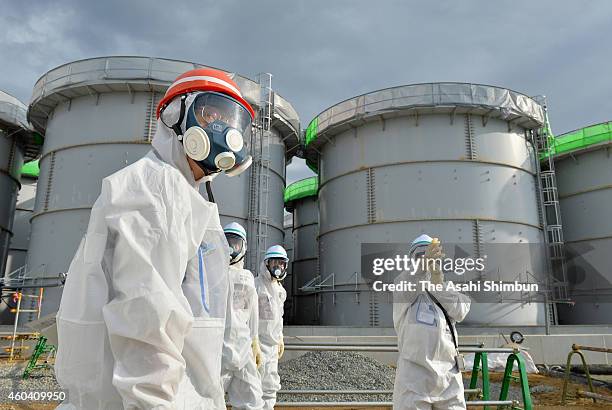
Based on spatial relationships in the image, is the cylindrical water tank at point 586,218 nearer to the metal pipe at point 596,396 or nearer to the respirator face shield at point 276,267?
the metal pipe at point 596,396

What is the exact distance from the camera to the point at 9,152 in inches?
671

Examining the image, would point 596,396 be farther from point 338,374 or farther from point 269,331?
point 269,331

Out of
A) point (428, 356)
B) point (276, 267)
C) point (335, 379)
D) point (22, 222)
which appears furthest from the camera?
point (22, 222)

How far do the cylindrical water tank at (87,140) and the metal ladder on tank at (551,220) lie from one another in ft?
33.2

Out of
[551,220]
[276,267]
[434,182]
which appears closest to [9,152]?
[276,267]

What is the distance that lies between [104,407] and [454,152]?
14.2 m

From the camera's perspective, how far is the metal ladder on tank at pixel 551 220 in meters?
14.8

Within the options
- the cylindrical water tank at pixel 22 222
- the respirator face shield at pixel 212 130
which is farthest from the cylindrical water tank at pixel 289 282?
the respirator face shield at pixel 212 130

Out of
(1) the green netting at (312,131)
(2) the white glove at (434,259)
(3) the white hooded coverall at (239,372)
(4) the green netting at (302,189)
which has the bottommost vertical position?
(3) the white hooded coverall at (239,372)

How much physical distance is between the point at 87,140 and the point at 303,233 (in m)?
11.6

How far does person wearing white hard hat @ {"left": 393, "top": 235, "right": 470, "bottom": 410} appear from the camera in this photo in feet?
11.9

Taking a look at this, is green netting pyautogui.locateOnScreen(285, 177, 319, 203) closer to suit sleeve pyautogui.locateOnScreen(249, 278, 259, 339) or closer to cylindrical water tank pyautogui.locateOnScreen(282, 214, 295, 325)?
cylindrical water tank pyautogui.locateOnScreen(282, 214, 295, 325)

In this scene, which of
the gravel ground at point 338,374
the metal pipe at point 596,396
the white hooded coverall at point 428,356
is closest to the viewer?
the white hooded coverall at point 428,356

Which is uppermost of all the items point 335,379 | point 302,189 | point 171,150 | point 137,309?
point 302,189
